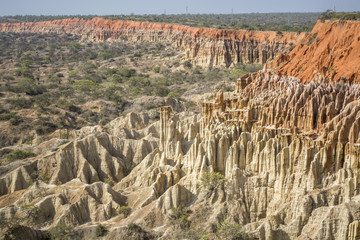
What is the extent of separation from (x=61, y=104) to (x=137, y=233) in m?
47.6

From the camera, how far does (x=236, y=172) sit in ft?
94.1

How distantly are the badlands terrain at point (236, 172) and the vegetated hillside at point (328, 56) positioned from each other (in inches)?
4.1

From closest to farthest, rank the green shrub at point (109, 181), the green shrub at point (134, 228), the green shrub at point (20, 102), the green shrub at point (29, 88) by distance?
1. the green shrub at point (134, 228)
2. the green shrub at point (109, 181)
3. the green shrub at point (20, 102)
4. the green shrub at point (29, 88)

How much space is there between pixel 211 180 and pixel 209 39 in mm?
85710

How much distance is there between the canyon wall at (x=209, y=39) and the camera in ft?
328

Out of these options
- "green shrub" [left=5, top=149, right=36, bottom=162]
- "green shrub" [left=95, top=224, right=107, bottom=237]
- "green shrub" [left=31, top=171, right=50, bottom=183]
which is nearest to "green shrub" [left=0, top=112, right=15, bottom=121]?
"green shrub" [left=5, top=149, right=36, bottom=162]

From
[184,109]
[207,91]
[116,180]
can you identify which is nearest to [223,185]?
[116,180]

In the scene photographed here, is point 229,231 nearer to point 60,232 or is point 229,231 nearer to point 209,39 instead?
point 60,232

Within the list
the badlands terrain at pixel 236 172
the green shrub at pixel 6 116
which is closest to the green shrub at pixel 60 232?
the badlands terrain at pixel 236 172

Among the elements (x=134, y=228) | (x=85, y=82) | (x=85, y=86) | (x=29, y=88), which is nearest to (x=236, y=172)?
(x=134, y=228)

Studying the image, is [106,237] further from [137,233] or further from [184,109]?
[184,109]

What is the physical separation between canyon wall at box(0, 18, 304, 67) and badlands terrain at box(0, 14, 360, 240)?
121 ft

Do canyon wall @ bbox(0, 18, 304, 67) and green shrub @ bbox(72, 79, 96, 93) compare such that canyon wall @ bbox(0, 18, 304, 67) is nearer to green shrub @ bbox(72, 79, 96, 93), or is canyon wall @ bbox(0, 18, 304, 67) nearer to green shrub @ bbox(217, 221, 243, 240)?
green shrub @ bbox(72, 79, 96, 93)

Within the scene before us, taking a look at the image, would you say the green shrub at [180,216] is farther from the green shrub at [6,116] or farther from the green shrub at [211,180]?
the green shrub at [6,116]
